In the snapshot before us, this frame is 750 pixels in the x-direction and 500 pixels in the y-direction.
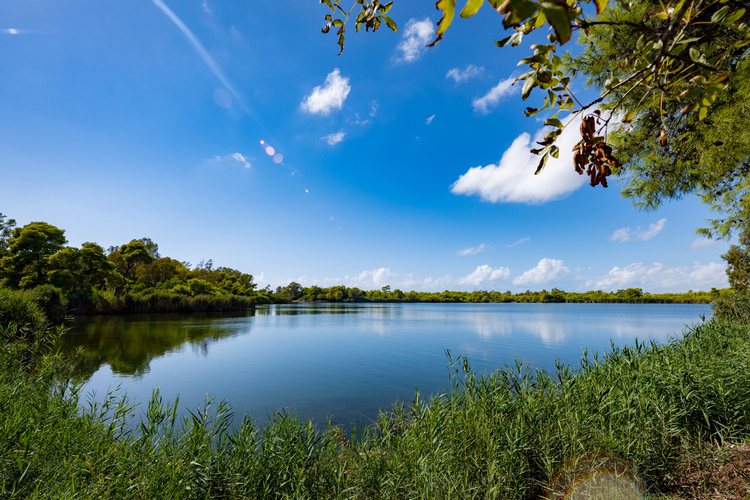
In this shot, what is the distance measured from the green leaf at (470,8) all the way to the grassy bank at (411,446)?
12.1 feet

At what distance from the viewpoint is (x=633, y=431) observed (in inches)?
159

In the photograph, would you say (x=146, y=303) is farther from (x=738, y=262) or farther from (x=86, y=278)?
(x=738, y=262)

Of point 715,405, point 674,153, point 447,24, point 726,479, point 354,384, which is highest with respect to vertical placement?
point 674,153

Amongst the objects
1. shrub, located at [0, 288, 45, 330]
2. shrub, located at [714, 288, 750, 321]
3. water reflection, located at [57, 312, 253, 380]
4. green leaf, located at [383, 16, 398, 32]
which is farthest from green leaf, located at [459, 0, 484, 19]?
shrub, located at [0, 288, 45, 330]

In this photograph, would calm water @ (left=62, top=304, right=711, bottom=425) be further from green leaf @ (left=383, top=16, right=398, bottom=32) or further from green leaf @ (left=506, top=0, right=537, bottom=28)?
green leaf @ (left=506, top=0, right=537, bottom=28)

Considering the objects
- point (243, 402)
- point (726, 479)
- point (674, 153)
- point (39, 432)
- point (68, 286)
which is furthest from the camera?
point (68, 286)

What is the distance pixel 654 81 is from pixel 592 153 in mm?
383

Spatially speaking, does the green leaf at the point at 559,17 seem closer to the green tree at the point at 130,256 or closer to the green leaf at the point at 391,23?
the green leaf at the point at 391,23

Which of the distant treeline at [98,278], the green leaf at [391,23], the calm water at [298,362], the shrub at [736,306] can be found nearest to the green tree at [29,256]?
the distant treeline at [98,278]

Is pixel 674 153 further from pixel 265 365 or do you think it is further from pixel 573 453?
pixel 265 365

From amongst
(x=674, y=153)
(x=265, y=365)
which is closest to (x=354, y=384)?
(x=265, y=365)

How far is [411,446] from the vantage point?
399cm

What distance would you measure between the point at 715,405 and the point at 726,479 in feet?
5.51

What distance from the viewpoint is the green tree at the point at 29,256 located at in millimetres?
26844
